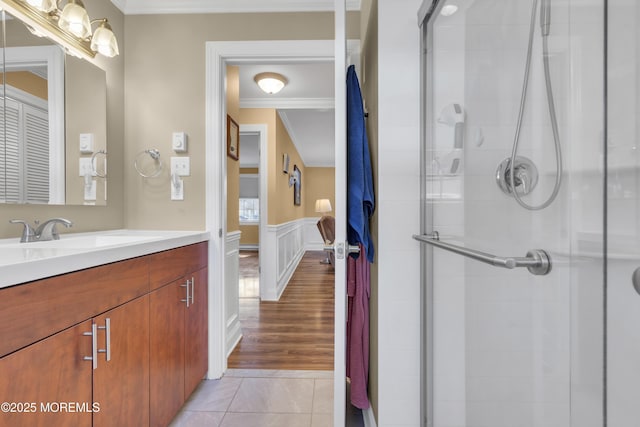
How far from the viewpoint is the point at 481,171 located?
866 millimetres

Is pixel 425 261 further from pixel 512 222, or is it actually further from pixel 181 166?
pixel 181 166

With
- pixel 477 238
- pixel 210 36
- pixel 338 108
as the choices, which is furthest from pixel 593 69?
pixel 210 36

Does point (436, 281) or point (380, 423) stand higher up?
point (436, 281)

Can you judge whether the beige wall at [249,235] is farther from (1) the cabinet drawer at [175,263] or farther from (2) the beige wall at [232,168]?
(1) the cabinet drawer at [175,263]

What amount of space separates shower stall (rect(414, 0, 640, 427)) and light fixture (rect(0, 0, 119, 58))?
166cm

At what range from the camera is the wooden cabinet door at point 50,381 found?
691 mm

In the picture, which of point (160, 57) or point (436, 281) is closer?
point (436, 281)

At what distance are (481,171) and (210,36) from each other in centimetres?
189

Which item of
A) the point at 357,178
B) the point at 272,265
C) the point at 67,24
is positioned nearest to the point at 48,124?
the point at 67,24

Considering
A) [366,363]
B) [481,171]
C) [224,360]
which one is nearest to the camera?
[481,171]

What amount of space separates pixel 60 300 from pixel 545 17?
1.36 metres

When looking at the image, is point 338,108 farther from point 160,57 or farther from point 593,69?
point 160,57

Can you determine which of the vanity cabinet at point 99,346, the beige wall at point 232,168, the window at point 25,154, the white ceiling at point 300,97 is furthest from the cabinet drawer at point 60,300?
the white ceiling at point 300,97
